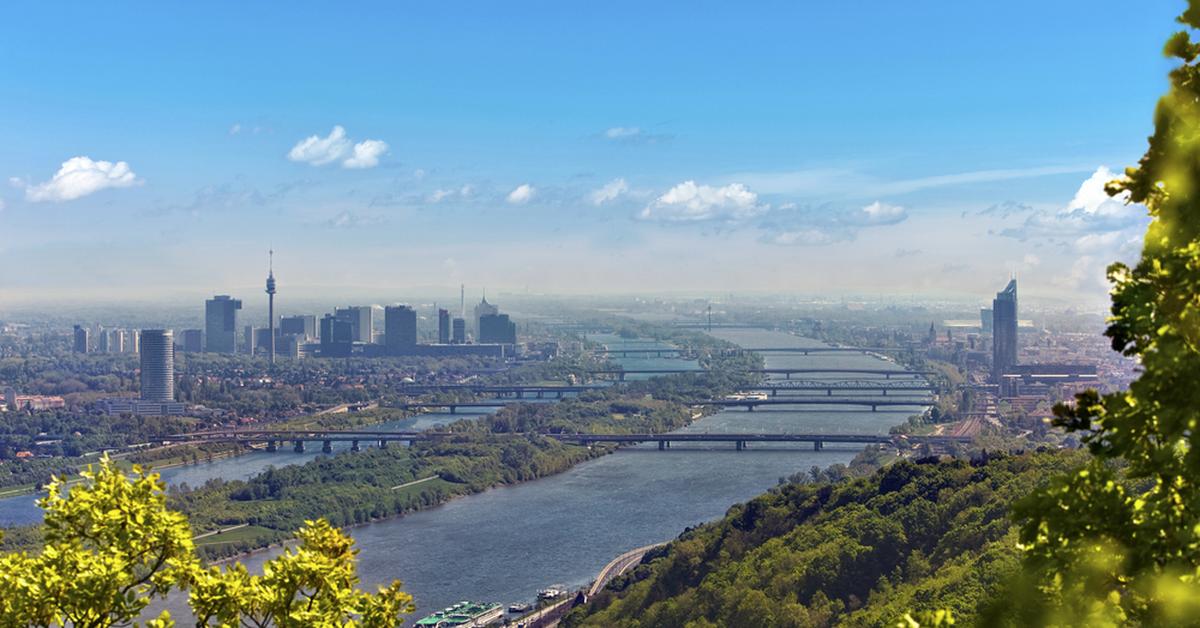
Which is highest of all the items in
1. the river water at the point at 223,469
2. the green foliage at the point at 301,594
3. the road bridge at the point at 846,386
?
the green foliage at the point at 301,594

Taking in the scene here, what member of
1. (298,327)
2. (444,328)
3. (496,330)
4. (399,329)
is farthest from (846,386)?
(298,327)

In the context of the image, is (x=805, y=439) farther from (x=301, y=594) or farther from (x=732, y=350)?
(x=732, y=350)

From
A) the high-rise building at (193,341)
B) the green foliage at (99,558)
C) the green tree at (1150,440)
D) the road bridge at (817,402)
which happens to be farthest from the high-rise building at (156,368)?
the green tree at (1150,440)

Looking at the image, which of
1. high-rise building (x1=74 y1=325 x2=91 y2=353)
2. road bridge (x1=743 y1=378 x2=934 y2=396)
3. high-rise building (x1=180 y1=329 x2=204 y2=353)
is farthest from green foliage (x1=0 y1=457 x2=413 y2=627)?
high-rise building (x1=74 y1=325 x2=91 y2=353)

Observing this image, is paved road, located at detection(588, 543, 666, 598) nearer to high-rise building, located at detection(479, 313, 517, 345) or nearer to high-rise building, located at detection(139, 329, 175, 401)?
high-rise building, located at detection(139, 329, 175, 401)

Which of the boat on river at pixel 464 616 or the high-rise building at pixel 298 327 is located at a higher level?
the high-rise building at pixel 298 327

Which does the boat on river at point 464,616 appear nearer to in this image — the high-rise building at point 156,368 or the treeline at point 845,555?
the treeline at point 845,555

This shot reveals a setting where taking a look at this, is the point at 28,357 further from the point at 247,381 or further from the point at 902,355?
the point at 902,355
